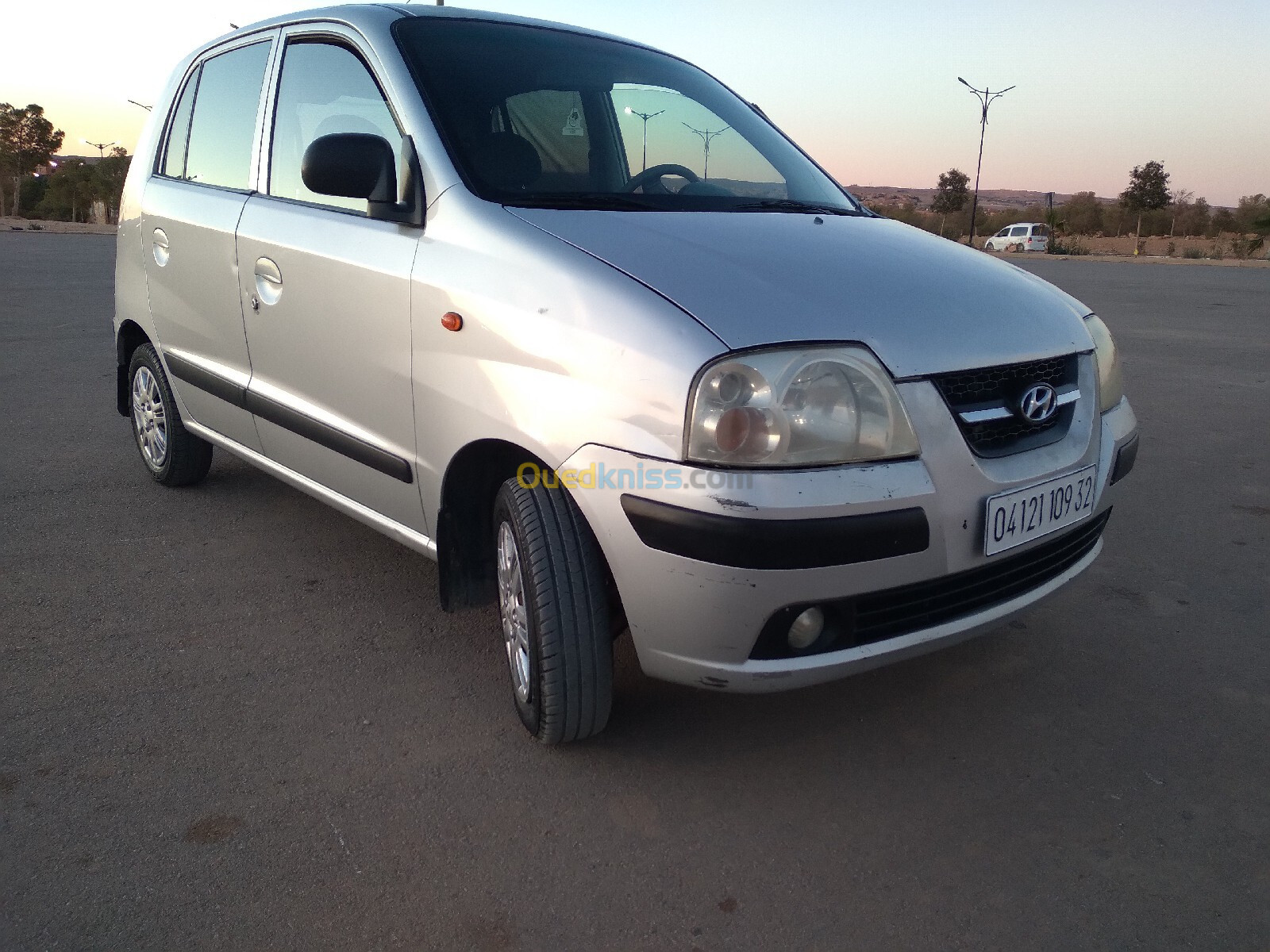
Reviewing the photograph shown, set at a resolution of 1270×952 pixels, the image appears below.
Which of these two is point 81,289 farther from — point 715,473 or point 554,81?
point 715,473

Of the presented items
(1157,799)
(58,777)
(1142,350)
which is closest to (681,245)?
(1157,799)

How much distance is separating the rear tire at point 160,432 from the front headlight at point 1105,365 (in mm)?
3265

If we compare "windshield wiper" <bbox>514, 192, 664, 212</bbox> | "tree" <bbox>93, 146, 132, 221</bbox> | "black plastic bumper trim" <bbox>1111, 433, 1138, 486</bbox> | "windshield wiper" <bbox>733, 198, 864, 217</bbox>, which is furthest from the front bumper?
"tree" <bbox>93, 146, 132, 221</bbox>

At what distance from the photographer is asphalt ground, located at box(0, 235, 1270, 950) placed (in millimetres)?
1829

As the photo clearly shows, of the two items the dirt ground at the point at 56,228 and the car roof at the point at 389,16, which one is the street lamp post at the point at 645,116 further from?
the dirt ground at the point at 56,228

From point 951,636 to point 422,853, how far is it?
117 cm

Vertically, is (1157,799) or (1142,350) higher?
(1142,350)

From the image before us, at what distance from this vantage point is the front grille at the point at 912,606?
1991 mm

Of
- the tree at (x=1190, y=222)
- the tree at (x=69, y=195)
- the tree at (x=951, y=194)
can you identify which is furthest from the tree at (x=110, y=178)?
Answer: the tree at (x=1190, y=222)

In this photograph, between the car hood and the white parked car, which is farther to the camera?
the white parked car

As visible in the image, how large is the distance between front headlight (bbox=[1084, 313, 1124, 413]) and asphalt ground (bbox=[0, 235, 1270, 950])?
747 mm

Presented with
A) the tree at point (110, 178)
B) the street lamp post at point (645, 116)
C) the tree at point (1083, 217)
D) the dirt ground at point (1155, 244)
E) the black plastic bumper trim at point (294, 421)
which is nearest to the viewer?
the black plastic bumper trim at point (294, 421)

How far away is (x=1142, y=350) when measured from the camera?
859 cm
